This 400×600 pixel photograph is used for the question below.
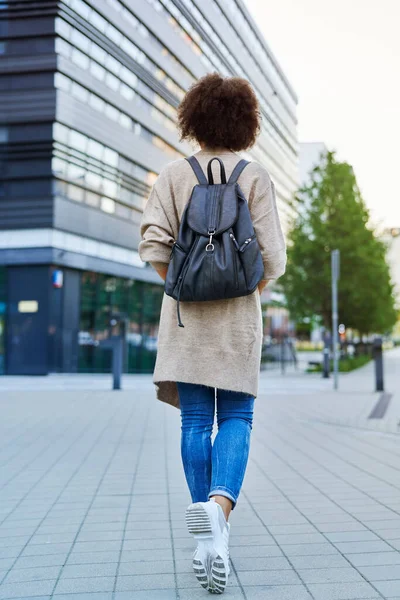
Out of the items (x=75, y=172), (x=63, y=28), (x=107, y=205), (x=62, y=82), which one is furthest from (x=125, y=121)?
(x=63, y=28)

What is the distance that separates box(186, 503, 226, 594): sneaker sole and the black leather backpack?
0.79 m

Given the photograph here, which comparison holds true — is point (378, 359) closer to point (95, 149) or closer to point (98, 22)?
point (95, 149)

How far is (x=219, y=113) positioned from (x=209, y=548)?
6.35 feet

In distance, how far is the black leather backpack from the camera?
3.12 metres

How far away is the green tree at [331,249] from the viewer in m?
29.4

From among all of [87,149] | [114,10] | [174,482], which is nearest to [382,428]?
[174,482]

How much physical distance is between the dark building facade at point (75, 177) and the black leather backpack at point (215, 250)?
2194 cm

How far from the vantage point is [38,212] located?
25.2m

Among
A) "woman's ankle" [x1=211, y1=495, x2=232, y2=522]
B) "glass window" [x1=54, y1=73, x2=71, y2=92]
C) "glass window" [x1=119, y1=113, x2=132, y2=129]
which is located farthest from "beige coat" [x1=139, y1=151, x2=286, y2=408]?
"glass window" [x1=119, y1=113, x2=132, y2=129]

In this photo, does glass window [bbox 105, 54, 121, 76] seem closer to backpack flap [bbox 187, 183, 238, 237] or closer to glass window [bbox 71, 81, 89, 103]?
glass window [bbox 71, 81, 89, 103]

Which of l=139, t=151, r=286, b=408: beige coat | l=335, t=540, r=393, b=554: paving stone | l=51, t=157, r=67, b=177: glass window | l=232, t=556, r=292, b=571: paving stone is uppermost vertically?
l=51, t=157, r=67, b=177: glass window

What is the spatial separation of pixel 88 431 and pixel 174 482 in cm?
348

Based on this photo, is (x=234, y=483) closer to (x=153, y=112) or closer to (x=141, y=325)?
(x=141, y=325)

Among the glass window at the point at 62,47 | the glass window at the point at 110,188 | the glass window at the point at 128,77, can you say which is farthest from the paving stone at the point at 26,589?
the glass window at the point at 128,77
